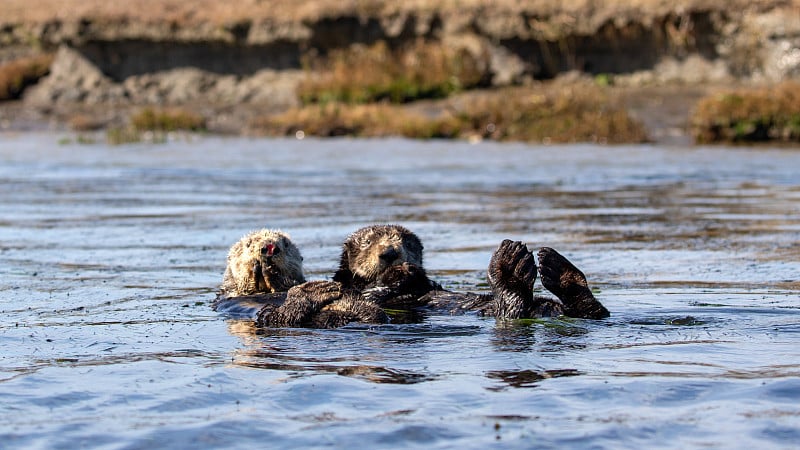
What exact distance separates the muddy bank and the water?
1363cm

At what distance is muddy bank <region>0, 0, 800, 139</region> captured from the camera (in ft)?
96.8

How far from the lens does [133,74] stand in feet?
119

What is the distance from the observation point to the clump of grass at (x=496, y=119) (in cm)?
2495

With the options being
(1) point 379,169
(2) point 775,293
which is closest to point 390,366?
(2) point 775,293

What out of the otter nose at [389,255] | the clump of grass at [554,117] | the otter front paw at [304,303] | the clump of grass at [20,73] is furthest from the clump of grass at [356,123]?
the otter front paw at [304,303]

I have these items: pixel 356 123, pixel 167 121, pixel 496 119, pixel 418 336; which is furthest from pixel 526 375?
pixel 167 121

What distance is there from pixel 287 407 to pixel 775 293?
394 cm

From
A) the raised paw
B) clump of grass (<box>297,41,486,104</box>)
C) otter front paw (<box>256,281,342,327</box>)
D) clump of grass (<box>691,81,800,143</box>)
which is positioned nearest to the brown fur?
otter front paw (<box>256,281,342,327</box>)

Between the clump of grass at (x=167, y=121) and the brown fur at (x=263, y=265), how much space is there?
23501 millimetres

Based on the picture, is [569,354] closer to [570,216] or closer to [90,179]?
[570,216]

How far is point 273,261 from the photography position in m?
7.43

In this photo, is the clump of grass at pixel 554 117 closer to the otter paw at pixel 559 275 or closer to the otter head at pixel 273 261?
the otter head at pixel 273 261

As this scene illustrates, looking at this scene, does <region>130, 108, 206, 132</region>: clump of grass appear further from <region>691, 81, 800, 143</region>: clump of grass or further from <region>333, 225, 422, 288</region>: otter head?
<region>333, 225, 422, 288</region>: otter head

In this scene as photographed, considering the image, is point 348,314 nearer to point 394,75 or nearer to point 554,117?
point 554,117
